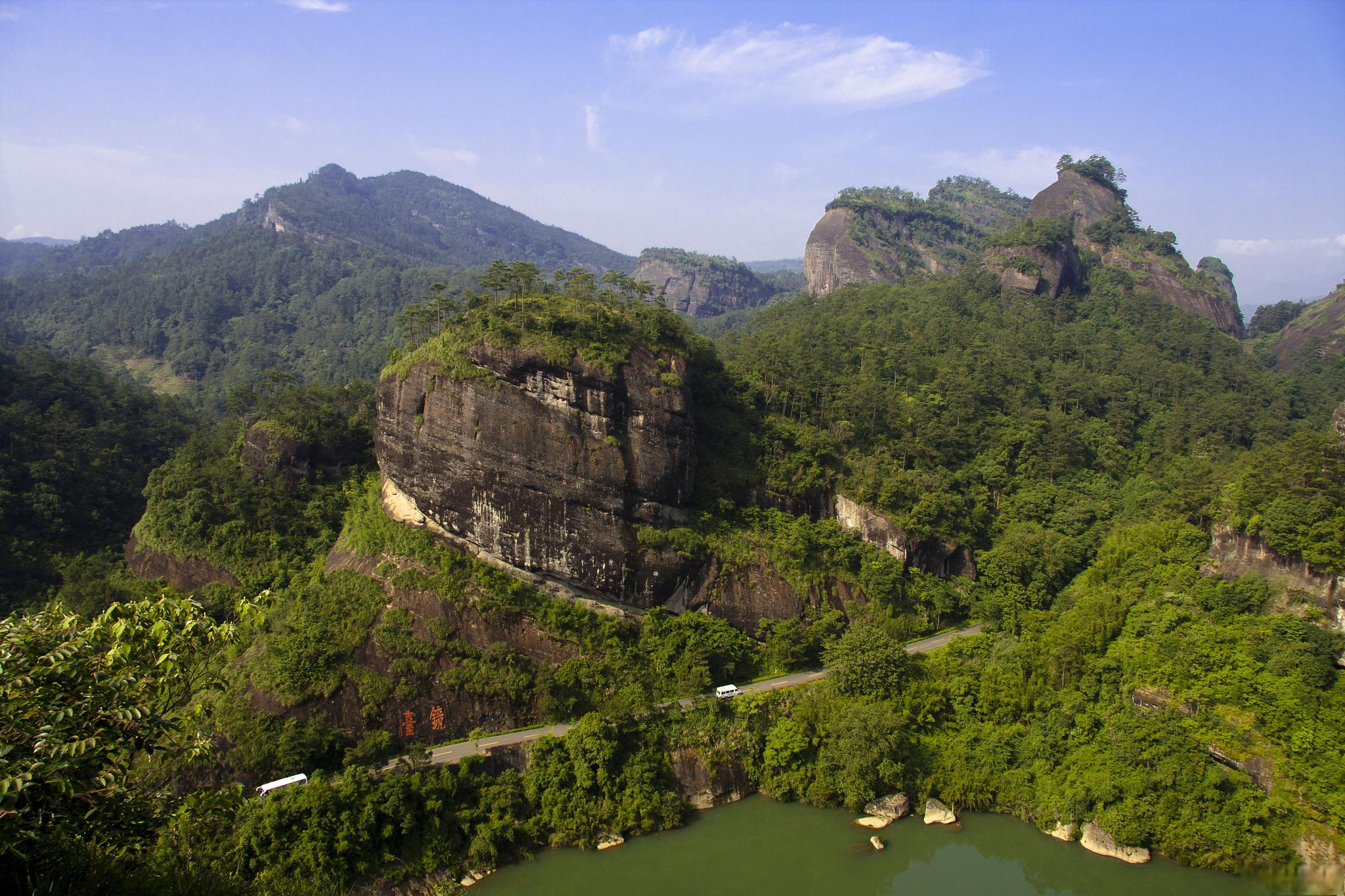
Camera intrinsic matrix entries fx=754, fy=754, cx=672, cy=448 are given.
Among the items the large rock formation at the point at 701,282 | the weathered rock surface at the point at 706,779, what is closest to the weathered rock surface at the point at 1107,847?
the weathered rock surface at the point at 706,779

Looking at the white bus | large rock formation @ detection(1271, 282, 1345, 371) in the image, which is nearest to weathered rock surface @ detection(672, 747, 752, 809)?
the white bus

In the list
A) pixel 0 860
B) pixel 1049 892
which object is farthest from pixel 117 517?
pixel 1049 892

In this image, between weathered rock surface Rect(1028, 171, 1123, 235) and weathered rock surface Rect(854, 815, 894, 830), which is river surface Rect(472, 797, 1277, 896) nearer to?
weathered rock surface Rect(854, 815, 894, 830)

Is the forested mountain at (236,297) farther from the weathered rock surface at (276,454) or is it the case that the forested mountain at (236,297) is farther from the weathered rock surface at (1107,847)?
the weathered rock surface at (1107,847)

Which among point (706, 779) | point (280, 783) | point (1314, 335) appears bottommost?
point (706, 779)

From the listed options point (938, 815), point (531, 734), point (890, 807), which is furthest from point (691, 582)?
point (938, 815)

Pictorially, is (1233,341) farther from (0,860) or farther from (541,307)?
(0,860)

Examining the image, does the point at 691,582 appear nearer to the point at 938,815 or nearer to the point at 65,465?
the point at 938,815
